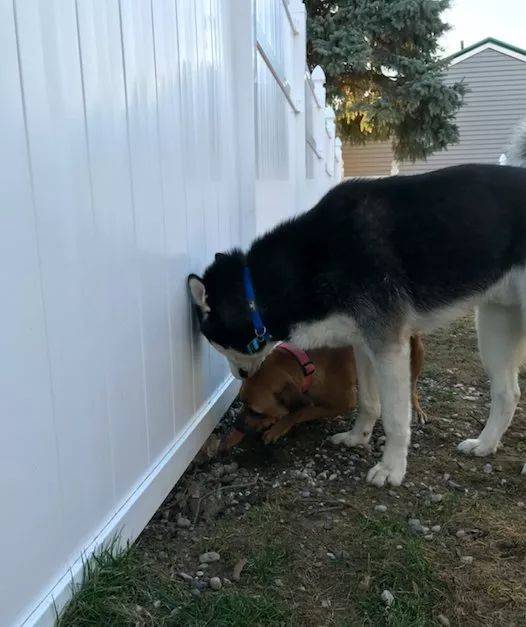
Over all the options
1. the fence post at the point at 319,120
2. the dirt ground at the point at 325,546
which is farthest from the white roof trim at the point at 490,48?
the dirt ground at the point at 325,546

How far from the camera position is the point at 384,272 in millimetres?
2676

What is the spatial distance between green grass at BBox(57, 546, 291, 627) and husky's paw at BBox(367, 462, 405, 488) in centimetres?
101

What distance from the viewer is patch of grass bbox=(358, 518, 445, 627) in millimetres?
1805

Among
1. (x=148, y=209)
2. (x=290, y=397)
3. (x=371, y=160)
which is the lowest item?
(x=290, y=397)

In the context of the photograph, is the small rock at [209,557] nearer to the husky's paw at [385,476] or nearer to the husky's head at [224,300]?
the husky's paw at [385,476]

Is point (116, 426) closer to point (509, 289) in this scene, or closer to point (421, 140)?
point (509, 289)

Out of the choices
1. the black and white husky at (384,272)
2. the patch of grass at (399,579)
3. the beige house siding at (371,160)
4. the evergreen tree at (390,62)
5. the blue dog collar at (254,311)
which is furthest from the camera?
the beige house siding at (371,160)

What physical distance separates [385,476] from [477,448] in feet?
2.10

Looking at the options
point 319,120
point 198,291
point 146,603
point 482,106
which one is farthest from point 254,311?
point 482,106

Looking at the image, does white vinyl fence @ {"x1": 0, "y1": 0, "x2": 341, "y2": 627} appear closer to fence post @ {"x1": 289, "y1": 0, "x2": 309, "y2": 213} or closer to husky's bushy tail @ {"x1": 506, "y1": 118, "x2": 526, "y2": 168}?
husky's bushy tail @ {"x1": 506, "y1": 118, "x2": 526, "y2": 168}

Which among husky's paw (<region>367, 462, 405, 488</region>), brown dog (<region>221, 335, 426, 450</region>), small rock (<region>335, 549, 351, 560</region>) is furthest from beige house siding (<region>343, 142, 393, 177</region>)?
small rock (<region>335, 549, 351, 560</region>)

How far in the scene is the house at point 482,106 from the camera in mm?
22109

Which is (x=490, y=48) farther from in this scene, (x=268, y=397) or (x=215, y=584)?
(x=215, y=584)

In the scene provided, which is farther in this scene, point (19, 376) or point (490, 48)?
point (490, 48)
